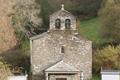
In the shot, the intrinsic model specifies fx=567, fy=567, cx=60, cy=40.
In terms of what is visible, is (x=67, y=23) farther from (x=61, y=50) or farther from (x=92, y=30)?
(x=92, y=30)

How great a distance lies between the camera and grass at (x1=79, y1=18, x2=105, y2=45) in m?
53.7

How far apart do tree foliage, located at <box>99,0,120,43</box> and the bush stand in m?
6.57

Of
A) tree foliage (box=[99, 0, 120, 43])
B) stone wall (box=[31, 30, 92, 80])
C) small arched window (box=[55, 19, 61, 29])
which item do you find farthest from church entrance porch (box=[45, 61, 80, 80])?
tree foliage (box=[99, 0, 120, 43])

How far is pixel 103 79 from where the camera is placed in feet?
134

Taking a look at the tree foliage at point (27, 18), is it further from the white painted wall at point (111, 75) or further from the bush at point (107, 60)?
the white painted wall at point (111, 75)

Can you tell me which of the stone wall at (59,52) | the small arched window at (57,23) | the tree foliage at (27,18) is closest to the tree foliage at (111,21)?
the tree foliage at (27,18)

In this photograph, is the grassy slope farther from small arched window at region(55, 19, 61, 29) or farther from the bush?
small arched window at region(55, 19, 61, 29)

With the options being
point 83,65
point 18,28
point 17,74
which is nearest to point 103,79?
point 83,65

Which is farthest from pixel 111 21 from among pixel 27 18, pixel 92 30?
pixel 27 18

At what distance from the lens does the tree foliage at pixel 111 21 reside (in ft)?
167

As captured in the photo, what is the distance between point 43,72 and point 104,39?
1157 centimetres

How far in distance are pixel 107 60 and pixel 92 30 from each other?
1701cm

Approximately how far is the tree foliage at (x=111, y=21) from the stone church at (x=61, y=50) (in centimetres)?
914

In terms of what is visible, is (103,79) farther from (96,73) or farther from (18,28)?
(18,28)
